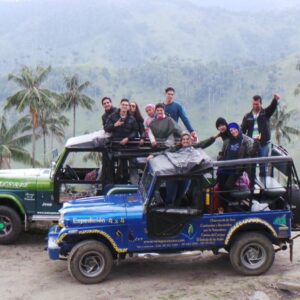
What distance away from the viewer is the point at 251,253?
26.9ft

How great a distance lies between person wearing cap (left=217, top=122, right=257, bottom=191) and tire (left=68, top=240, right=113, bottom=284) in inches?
80.8

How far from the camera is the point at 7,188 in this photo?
33.5 feet

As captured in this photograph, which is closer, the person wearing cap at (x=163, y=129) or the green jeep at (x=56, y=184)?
the person wearing cap at (x=163, y=129)

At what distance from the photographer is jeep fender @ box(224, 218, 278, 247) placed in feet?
26.3

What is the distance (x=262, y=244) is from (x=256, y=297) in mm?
1225

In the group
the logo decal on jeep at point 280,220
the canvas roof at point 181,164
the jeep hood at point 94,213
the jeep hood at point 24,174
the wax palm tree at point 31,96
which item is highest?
the wax palm tree at point 31,96

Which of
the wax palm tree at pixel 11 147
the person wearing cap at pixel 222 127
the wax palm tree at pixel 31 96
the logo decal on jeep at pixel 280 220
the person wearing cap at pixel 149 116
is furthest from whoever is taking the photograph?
the wax palm tree at pixel 31 96

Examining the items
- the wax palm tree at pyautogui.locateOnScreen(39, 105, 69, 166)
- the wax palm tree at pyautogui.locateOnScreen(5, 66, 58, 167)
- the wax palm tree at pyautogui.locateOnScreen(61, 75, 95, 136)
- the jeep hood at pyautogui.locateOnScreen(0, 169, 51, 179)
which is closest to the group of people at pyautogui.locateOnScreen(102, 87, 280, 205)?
the jeep hood at pyautogui.locateOnScreen(0, 169, 51, 179)

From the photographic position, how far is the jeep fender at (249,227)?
8.01m

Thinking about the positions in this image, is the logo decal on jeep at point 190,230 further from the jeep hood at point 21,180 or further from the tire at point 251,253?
the jeep hood at point 21,180

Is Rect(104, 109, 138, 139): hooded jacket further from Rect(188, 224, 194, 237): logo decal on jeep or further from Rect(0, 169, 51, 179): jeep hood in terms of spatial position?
Rect(188, 224, 194, 237): logo decal on jeep

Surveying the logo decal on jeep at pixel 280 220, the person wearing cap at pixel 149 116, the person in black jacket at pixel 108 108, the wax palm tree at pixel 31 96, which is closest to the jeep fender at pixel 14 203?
the person in black jacket at pixel 108 108

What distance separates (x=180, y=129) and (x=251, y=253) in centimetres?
253

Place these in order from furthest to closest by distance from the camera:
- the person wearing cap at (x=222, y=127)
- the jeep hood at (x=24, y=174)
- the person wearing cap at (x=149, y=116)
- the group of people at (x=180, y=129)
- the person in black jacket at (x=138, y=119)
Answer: the jeep hood at (x=24, y=174)
the person in black jacket at (x=138, y=119)
the person wearing cap at (x=149, y=116)
the person wearing cap at (x=222, y=127)
the group of people at (x=180, y=129)
